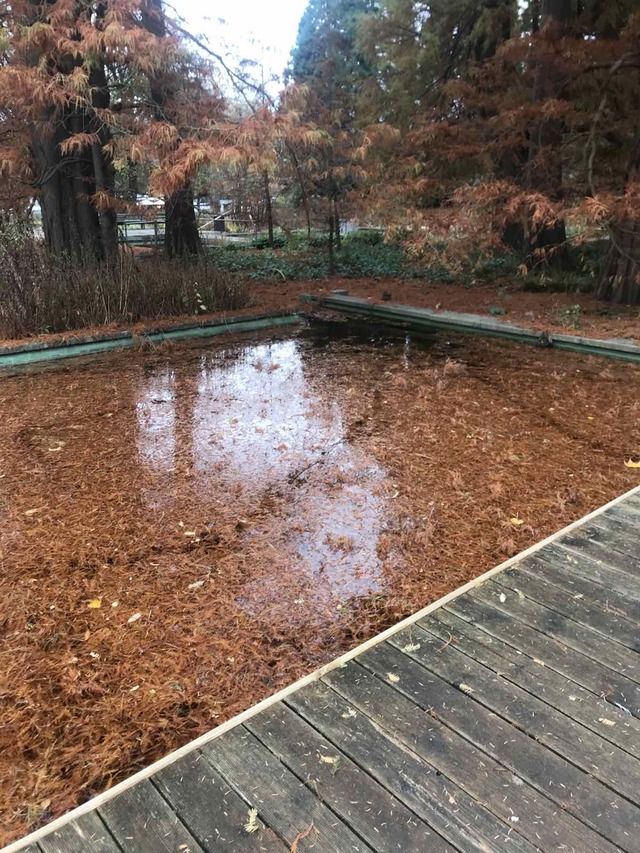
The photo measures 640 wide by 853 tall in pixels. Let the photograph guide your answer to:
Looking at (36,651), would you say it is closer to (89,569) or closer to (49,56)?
(89,569)

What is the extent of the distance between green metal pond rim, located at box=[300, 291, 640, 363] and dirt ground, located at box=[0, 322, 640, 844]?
709 mm

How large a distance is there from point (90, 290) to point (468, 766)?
21.6 ft

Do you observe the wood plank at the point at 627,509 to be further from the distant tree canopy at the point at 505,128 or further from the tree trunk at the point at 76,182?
the tree trunk at the point at 76,182

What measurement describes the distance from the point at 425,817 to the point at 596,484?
7.76ft

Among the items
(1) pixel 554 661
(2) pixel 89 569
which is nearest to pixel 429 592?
(1) pixel 554 661

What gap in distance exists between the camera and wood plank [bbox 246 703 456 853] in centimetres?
131

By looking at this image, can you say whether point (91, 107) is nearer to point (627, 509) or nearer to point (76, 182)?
point (76, 182)

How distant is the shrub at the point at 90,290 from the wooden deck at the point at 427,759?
5936 millimetres

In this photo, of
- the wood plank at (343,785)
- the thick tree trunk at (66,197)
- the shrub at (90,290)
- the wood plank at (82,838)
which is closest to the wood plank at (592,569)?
the wood plank at (343,785)

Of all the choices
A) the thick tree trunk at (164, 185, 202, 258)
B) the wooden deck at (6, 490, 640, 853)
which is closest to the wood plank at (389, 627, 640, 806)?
the wooden deck at (6, 490, 640, 853)

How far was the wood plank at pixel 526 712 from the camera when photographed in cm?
146

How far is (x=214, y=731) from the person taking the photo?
160cm

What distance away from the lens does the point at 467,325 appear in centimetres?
756

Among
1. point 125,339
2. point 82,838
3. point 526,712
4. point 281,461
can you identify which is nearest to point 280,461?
point 281,461
